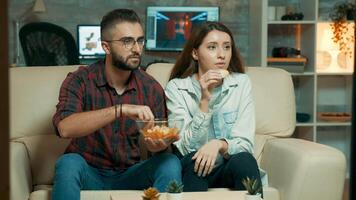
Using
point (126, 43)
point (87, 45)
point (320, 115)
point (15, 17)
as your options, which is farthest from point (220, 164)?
point (15, 17)

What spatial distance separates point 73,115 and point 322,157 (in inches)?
37.4

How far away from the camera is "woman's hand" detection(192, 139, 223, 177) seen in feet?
7.68

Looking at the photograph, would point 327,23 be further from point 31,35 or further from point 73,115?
point 73,115

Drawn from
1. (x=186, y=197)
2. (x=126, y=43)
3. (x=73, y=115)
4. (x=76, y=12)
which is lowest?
(x=186, y=197)

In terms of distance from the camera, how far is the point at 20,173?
240 centimetres

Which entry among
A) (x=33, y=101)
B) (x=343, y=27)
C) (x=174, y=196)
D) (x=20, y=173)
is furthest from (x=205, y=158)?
(x=343, y=27)

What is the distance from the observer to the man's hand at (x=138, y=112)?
218cm

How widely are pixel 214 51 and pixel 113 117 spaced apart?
624 millimetres

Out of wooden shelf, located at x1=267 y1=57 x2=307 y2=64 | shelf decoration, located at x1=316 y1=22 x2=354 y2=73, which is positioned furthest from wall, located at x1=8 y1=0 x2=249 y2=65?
shelf decoration, located at x1=316 y1=22 x2=354 y2=73

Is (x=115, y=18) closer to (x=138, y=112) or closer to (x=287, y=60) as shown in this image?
(x=138, y=112)

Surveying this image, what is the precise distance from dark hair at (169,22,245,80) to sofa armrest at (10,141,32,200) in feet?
2.34

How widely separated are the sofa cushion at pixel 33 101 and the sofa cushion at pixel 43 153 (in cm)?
4

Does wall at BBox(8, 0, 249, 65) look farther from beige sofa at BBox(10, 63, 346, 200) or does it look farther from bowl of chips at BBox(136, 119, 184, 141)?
bowl of chips at BBox(136, 119, 184, 141)

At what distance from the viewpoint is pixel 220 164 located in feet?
8.06
